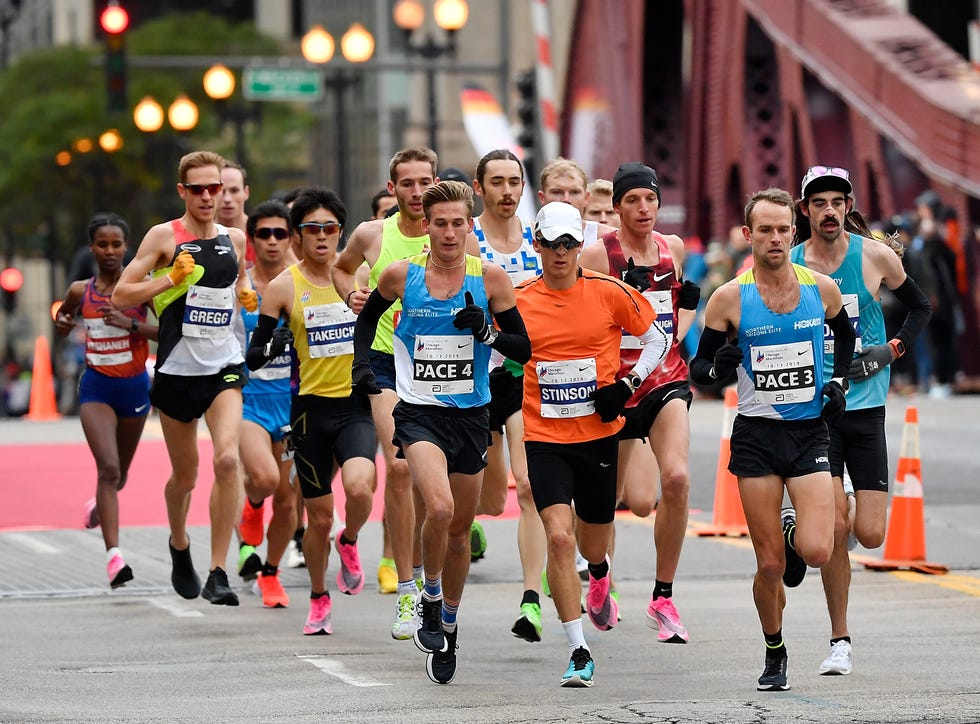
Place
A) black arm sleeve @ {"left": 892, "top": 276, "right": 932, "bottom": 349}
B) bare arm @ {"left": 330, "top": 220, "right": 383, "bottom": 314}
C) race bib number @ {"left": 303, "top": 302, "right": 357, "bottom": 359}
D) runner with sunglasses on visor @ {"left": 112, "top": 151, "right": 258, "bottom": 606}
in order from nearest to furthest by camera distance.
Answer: black arm sleeve @ {"left": 892, "top": 276, "right": 932, "bottom": 349}, race bib number @ {"left": 303, "top": 302, "right": 357, "bottom": 359}, bare arm @ {"left": 330, "top": 220, "right": 383, "bottom": 314}, runner with sunglasses on visor @ {"left": 112, "top": 151, "right": 258, "bottom": 606}

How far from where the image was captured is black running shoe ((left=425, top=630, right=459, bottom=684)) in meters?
8.78

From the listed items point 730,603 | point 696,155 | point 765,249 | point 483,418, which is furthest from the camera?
point 696,155

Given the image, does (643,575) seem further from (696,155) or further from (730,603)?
(696,155)

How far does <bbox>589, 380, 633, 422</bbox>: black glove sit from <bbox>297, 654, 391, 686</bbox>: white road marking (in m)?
1.44

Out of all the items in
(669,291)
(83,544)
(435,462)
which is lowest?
(83,544)

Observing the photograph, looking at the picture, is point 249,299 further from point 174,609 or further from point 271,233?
point 174,609

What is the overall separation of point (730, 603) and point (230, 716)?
3791 millimetres

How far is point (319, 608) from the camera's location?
33.6 feet

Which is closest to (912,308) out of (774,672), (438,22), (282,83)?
(774,672)

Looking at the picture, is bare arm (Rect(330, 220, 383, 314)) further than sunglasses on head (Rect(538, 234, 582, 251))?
Yes

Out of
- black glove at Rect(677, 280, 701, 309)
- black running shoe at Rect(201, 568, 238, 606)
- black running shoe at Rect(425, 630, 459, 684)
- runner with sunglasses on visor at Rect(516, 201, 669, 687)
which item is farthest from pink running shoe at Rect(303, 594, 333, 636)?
black glove at Rect(677, 280, 701, 309)

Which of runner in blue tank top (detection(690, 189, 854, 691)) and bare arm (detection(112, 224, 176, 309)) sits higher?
bare arm (detection(112, 224, 176, 309))

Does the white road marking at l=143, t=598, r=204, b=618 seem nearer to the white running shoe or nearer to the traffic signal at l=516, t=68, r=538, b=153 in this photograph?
the white running shoe

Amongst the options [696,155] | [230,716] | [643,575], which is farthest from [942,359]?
[230,716]
